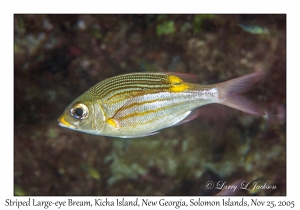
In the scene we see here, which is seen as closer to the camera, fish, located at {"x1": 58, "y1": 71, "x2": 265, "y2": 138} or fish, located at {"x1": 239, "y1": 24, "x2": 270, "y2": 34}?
fish, located at {"x1": 58, "y1": 71, "x2": 265, "y2": 138}

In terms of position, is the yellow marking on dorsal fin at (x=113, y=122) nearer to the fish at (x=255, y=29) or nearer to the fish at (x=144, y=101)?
the fish at (x=144, y=101)

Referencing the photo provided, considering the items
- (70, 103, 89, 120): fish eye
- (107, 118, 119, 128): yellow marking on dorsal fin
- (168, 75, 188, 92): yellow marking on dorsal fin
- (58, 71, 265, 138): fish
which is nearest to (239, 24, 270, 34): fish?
(58, 71, 265, 138): fish

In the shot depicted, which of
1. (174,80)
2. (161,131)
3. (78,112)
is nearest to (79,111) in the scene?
(78,112)

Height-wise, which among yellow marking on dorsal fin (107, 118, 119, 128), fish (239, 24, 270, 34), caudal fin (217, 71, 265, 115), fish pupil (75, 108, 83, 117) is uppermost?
fish (239, 24, 270, 34)

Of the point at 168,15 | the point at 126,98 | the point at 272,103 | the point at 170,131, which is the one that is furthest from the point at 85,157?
the point at 272,103

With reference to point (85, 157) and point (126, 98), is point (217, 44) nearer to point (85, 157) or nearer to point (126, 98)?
point (126, 98)

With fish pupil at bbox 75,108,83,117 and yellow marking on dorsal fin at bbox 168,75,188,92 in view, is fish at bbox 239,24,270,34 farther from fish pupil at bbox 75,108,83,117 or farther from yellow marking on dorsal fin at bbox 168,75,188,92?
fish pupil at bbox 75,108,83,117

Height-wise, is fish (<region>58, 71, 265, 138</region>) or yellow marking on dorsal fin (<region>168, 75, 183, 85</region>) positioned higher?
yellow marking on dorsal fin (<region>168, 75, 183, 85</region>)
